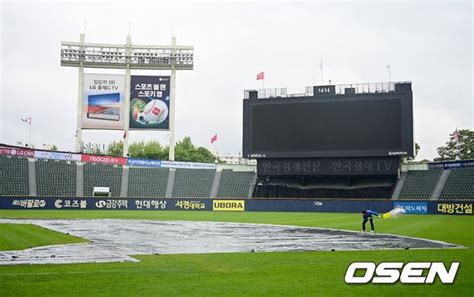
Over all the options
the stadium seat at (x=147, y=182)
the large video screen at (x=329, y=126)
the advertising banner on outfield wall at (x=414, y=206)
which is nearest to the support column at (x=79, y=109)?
the stadium seat at (x=147, y=182)

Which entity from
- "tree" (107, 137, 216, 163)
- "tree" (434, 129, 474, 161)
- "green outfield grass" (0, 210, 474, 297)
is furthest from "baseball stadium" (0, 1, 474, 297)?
"tree" (107, 137, 216, 163)

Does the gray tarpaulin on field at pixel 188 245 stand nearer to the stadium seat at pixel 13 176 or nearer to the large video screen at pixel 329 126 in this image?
the large video screen at pixel 329 126

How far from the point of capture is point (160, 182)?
68688 millimetres

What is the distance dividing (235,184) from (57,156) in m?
24.2

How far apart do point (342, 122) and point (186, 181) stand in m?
25.9

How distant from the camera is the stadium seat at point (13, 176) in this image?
2264 inches

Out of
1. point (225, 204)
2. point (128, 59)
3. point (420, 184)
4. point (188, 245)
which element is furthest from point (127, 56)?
point (188, 245)

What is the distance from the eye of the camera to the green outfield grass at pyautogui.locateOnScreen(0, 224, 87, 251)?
750 inches

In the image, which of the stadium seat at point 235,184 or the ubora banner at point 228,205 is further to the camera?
the stadium seat at point 235,184

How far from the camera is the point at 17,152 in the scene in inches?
2414

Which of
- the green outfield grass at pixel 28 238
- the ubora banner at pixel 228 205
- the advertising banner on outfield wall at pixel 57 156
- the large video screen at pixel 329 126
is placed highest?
the large video screen at pixel 329 126

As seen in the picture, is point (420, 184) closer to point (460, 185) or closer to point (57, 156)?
point (460, 185)

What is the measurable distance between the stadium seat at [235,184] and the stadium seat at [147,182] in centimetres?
Result: 811

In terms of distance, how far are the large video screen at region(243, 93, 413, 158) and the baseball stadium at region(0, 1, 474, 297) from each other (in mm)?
122
